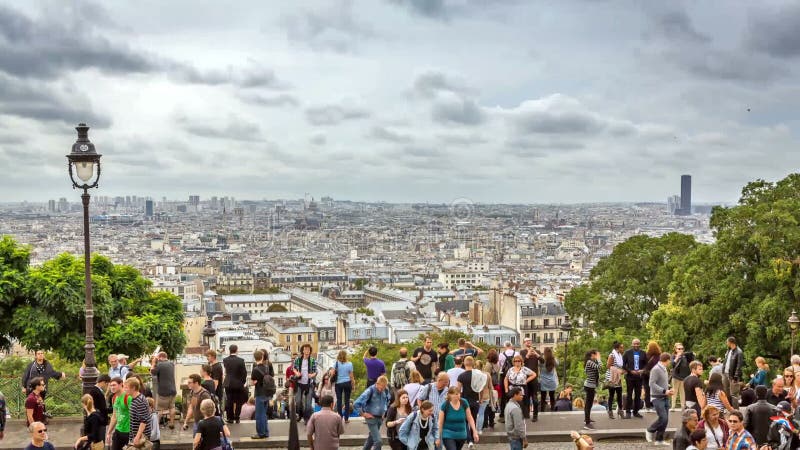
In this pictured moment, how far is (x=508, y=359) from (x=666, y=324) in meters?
17.2

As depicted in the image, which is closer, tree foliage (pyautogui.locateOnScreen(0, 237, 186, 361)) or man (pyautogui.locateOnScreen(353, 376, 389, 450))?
man (pyautogui.locateOnScreen(353, 376, 389, 450))

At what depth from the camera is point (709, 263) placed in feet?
98.8

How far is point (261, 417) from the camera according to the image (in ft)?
48.4

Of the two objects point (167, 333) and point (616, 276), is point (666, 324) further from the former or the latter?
point (167, 333)

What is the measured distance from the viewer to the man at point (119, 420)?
12484 mm

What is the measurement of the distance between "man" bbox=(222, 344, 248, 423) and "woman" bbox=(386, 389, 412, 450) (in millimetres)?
3554

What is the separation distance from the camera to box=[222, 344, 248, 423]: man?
49.8ft

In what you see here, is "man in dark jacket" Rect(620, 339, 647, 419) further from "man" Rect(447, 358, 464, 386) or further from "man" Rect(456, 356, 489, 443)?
"man" Rect(447, 358, 464, 386)

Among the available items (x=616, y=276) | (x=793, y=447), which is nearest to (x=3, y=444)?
(x=793, y=447)

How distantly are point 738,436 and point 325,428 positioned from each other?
16.5 feet

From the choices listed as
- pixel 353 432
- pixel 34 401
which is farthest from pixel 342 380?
pixel 34 401

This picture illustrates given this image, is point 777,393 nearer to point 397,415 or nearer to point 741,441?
point 741,441

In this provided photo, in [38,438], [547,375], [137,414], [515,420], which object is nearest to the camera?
[38,438]

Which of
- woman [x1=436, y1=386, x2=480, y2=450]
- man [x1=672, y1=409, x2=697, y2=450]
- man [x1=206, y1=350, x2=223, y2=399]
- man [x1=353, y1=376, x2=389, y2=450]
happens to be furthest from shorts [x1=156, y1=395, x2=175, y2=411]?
man [x1=672, y1=409, x2=697, y2=450]
